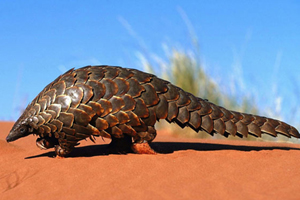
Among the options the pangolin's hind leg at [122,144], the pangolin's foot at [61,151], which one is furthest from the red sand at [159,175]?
the pangolin's hind leg at [122,144]

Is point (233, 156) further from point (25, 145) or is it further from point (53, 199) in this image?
point (25, 145)

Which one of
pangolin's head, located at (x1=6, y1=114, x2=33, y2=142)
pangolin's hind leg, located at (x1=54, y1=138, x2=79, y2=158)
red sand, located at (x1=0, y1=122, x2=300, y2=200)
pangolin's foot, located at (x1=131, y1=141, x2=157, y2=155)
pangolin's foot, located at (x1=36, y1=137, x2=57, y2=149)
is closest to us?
red sand, located at (x1=0, y1=122, x2=300, y2=200)

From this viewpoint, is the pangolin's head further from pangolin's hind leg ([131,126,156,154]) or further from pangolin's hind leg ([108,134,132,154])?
pangolin's hind leg ([131,126,156,154])

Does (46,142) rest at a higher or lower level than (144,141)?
lower

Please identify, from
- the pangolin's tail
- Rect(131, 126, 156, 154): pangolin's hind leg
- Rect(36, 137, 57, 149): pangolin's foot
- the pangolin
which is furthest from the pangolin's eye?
the pangolin's tail

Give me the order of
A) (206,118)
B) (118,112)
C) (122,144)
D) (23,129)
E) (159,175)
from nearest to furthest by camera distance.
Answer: (159,175) < (118,112) < (206,118) < (23,129) < (122,144)

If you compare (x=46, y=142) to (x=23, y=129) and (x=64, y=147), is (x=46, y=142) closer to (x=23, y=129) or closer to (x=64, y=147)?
(x=23, y=129)

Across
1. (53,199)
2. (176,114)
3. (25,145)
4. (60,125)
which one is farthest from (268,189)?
(25,145)

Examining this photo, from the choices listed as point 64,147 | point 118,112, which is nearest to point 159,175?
point 118,112

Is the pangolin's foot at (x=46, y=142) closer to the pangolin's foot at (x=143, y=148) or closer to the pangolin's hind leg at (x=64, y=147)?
the pangolin's hind leg at (x=64, y=147)
